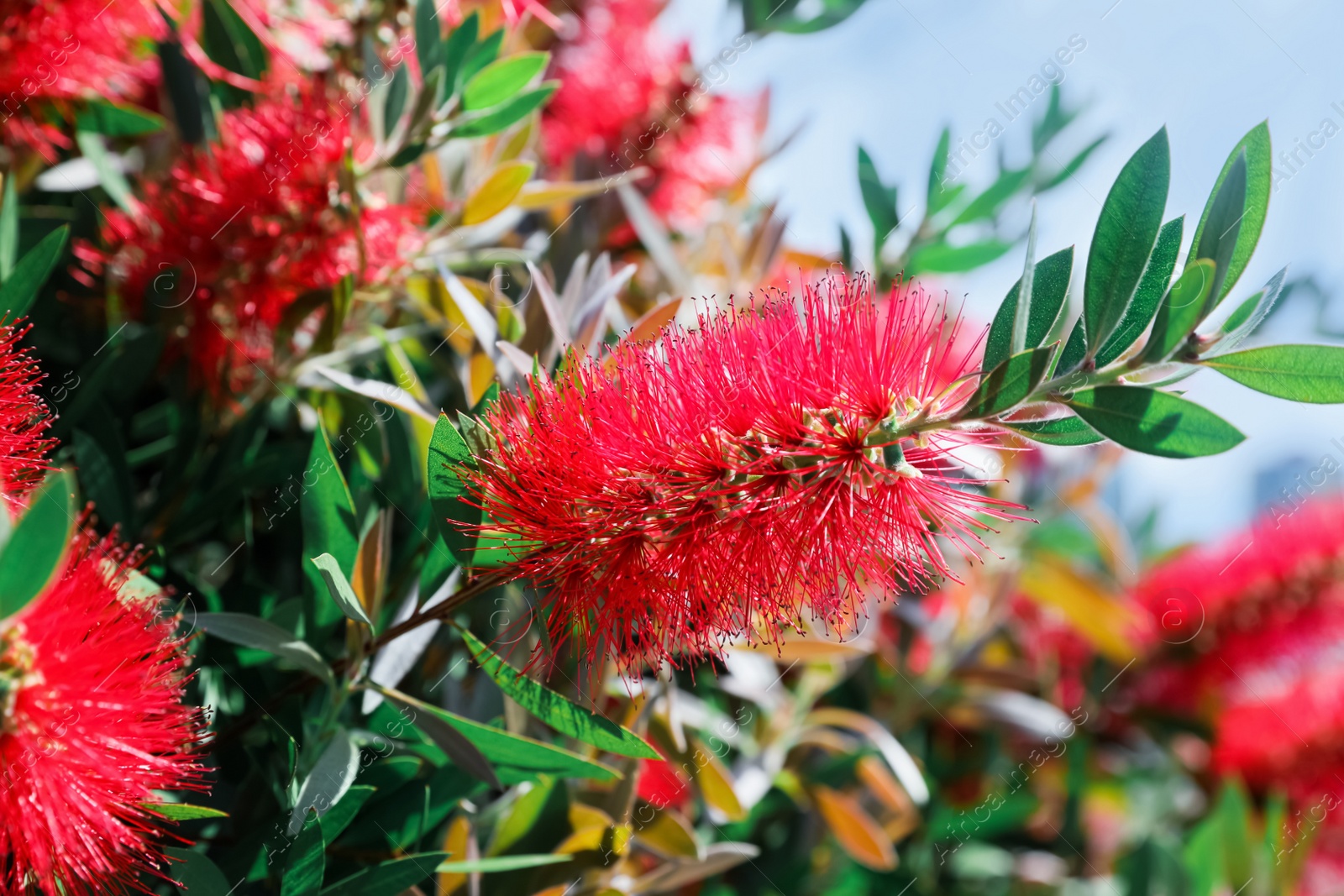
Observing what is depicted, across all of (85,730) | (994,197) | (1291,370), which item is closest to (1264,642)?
(994,197)

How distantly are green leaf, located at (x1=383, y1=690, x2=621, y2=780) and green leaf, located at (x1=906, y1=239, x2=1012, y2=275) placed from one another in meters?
0.76

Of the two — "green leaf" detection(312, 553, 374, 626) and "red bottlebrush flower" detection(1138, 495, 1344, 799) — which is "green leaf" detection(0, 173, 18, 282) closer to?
"green leaf" detection(312, 553, 374, 626)

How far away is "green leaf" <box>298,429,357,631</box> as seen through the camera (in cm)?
74

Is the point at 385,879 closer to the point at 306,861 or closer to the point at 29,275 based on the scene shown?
the point at 306,861

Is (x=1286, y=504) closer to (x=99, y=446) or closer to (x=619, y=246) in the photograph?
(x=619, y=246)

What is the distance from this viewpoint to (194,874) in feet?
2.18

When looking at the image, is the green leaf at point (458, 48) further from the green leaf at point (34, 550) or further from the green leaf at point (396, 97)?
the green leaf at point (34, 550)

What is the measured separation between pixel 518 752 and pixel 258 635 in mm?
220

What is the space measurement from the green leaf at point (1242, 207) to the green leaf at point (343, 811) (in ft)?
2.28

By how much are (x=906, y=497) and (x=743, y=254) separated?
75 cm

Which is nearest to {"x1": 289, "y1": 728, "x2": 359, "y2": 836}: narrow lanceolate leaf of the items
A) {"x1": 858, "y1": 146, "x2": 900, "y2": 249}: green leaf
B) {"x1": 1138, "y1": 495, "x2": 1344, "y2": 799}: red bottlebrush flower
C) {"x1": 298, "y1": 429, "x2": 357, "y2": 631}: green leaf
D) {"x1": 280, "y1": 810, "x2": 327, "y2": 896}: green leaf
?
{"x1": 280, "y1": 810, "x2": 327, "y2": 896}: green leaf

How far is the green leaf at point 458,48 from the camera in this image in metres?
0.91

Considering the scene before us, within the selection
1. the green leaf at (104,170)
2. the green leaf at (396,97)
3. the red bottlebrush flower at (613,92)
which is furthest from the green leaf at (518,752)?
the red bottlebrush flower at (613,92)

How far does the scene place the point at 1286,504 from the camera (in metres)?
1.76
